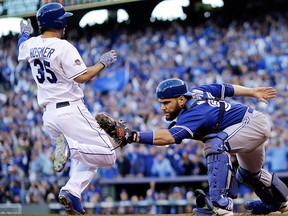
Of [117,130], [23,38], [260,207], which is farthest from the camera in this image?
[23,38]

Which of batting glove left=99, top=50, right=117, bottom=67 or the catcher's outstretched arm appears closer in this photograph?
the catcher's outstretched arm

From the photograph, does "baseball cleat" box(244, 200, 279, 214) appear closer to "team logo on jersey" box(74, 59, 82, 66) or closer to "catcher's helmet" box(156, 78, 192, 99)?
"catcher's helmet" box(156, 78, 192, 99)

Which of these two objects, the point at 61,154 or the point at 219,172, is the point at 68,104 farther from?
the point at 219,172

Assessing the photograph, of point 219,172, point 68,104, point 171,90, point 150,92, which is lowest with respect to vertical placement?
point 219,172

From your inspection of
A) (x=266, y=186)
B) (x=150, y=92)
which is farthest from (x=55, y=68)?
(x=150, y=92)

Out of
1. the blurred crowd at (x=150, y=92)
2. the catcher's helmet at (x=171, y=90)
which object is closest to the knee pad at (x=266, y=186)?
the catcher's helmet at (x=171, y=90)

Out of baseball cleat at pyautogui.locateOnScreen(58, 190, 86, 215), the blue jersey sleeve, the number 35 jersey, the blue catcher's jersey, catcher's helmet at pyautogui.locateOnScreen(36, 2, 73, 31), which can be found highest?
catcher's helmet at pyautogui.locateOnScreen(36, 2, 73, 31)

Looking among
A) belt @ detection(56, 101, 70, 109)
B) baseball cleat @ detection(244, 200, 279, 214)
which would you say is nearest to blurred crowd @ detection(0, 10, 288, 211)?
baseball cleat @ detection(244, 200, 279, 214)

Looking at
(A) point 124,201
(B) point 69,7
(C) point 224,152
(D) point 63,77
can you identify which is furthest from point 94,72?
(B) point 69,7
